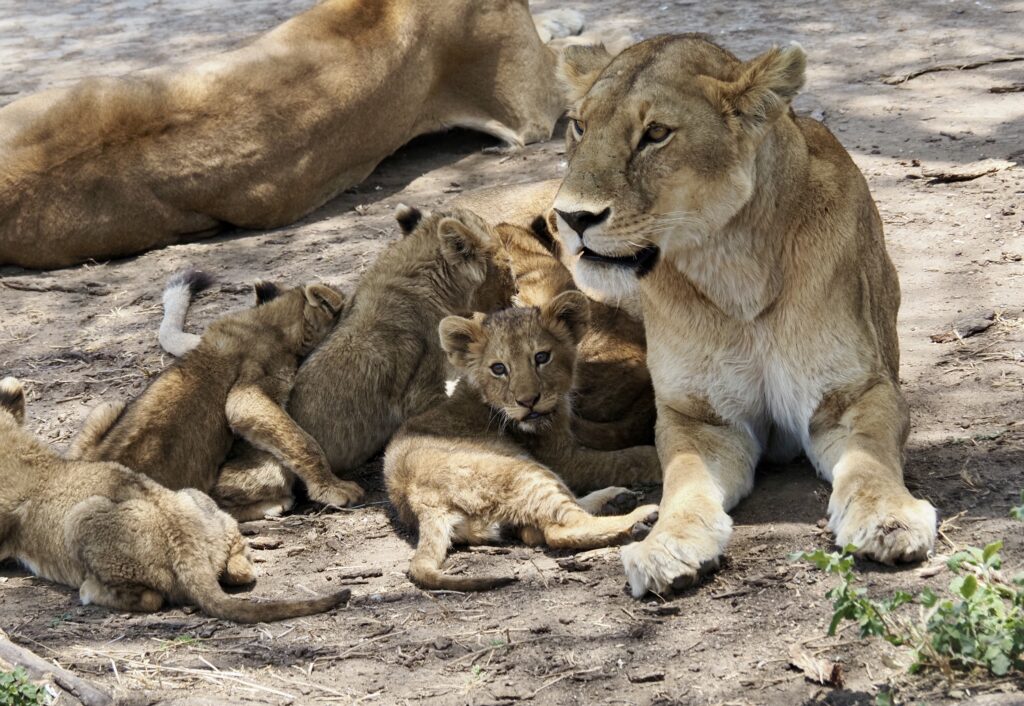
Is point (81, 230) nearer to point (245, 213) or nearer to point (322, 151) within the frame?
point (245, 213)

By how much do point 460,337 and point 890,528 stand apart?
194 centimetres

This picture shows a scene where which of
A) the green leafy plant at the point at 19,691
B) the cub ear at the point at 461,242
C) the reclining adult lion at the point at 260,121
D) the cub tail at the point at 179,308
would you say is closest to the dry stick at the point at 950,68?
the reclining adult lion at the point at 260,121

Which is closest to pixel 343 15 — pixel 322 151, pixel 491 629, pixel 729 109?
pixel 322 151

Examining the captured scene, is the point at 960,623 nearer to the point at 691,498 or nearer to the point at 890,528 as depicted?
the point at 890,528

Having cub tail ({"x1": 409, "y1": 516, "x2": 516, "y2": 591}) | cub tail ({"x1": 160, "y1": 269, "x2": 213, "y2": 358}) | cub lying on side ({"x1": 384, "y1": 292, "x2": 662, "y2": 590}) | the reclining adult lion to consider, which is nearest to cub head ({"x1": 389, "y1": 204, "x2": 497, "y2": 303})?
cub lying on side ({"x1": 384, "y1": 292, "x2": 662, "y2": 590})

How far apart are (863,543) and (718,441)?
90 cm

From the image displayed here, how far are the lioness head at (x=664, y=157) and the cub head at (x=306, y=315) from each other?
1686mm

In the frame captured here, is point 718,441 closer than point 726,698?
No

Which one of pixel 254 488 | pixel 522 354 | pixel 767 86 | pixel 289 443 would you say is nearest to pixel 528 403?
pixel 522 354

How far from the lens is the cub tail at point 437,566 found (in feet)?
14.6

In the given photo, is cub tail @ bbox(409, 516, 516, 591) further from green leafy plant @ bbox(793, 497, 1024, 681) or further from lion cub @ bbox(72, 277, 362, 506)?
green leafy plant @ bbox(793, 497, 1024, 681)

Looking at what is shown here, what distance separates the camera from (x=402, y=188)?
8766 millimetres

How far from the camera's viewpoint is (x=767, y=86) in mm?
4469

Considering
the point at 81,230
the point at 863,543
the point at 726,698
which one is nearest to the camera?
the point at 726,698
